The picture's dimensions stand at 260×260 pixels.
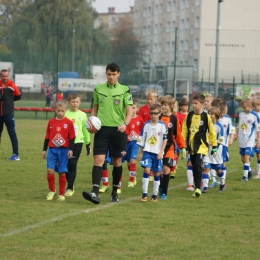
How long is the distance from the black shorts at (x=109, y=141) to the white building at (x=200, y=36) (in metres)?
23.7

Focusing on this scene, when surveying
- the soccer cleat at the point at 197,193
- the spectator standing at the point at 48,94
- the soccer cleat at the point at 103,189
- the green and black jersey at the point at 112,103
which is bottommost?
the spectator standing at the point at 48,94

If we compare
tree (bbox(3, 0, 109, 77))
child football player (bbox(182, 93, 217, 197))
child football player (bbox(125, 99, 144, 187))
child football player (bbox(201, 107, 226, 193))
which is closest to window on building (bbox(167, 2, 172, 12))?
tree (bbox(3, 0, 109, 77))

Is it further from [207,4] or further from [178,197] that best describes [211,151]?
[207,4]

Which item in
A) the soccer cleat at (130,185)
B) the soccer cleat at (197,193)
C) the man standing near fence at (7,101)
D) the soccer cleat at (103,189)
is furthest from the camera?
the man standing near fence at (7,101)

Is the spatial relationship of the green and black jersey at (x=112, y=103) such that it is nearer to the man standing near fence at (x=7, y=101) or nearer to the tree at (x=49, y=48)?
the man standing near fence at (x=7, y=101)

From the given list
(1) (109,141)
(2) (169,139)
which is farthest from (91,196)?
(2) (169,139)

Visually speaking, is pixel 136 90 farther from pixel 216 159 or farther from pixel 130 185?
pixel 216 159

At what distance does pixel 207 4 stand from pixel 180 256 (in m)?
71.7

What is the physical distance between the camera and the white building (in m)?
34.0

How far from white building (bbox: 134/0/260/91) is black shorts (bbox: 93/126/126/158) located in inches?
931

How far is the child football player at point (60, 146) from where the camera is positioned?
10.0 metres

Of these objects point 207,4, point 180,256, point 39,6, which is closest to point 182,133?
point 180,256

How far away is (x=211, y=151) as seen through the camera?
11.0 metres

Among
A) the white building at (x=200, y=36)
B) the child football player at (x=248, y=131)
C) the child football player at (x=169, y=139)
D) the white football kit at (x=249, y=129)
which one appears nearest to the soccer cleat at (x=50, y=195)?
the child football player at (x=169, y=139)
